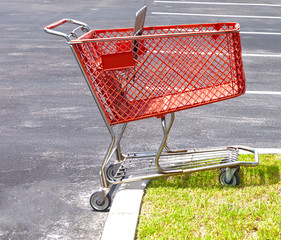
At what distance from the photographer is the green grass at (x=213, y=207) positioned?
130 inches

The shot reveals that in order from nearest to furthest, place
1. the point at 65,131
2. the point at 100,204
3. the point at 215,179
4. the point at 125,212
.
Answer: the point at 125,212
the point at 100,204
the point at 215,179
the point at 65,131

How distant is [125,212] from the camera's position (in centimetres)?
358

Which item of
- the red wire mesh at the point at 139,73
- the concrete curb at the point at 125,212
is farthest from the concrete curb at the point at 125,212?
the red wire mesh at the point at 139,73

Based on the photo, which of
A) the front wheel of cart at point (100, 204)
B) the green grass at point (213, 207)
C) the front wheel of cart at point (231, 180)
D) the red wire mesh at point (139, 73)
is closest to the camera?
the green grass at point (213, 207)

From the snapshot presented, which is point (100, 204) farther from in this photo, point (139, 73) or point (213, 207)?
point (139, 73)

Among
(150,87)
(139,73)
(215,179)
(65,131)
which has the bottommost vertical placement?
(65,131)

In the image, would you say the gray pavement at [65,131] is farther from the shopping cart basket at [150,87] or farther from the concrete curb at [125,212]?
the shopping cart basket at [150,87]

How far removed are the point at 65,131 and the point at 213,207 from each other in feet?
8.07

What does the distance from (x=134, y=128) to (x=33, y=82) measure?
2430 mm

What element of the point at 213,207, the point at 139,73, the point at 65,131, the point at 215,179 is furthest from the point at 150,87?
the point at 65,131

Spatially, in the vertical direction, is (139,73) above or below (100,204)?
above

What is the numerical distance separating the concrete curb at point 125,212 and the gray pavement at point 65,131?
155 mm

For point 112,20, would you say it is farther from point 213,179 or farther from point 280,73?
point 213,179

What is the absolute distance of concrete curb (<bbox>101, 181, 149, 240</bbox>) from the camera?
132 inches
